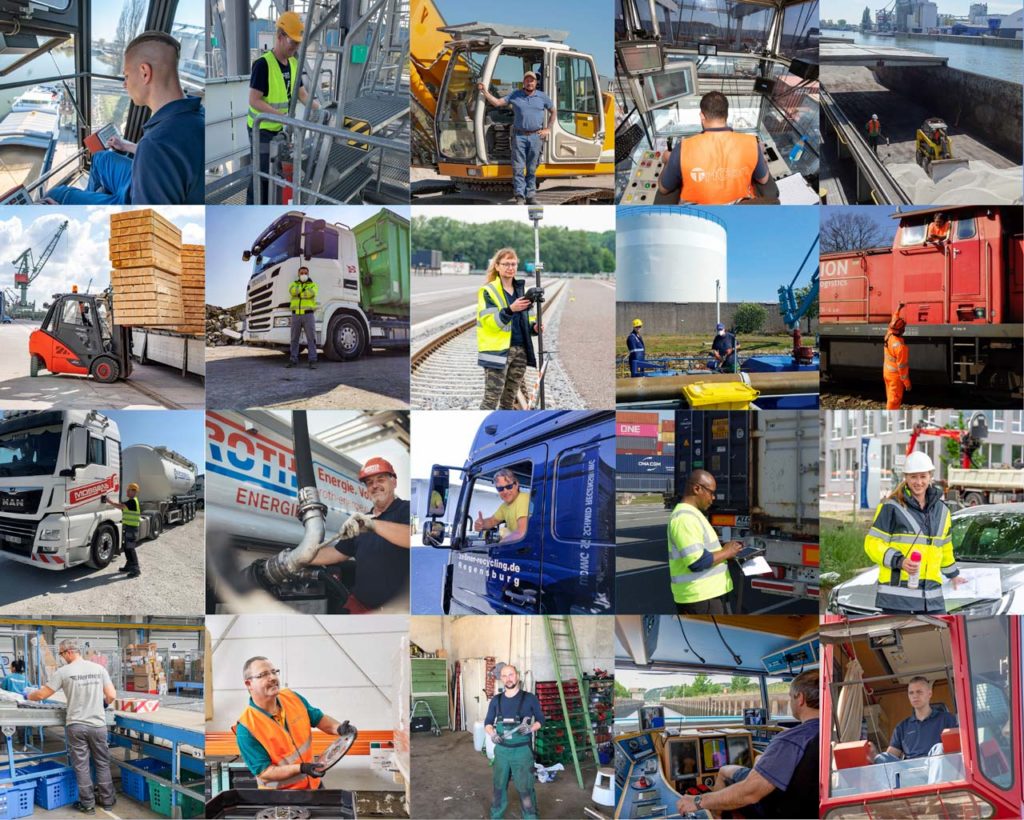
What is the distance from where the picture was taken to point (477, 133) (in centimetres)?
527

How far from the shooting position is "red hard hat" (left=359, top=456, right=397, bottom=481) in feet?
17.4

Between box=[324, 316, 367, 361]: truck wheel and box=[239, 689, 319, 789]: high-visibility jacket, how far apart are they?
174cm

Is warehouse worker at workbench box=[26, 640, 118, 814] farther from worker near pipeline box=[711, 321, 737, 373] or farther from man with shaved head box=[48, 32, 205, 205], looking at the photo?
worker near pipeline box=[711, 321, 737, 373]

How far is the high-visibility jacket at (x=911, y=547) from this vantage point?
5.20m

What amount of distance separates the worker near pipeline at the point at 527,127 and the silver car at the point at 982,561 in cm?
254

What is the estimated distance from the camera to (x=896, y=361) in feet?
17.2

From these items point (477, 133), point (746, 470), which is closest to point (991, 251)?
point (746, 470)

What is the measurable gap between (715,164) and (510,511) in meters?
2.03

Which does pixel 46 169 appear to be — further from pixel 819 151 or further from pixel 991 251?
pixel 991 251

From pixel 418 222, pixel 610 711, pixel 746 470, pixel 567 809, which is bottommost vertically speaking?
pixel 567 809

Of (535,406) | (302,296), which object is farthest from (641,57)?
(302,296)

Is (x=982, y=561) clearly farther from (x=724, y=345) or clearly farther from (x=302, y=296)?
(x=302, y=296)

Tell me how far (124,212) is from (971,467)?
14.7 ft

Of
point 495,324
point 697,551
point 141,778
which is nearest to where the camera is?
point 697,551
